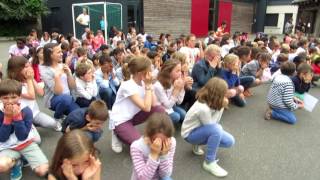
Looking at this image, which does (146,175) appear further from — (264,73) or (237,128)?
(264,73)

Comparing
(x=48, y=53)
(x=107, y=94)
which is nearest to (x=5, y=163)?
(x=48, y=53)

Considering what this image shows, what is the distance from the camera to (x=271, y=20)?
94.9 ft

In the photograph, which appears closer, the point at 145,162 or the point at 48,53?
the point at 145,162

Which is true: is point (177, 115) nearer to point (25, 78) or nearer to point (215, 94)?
point (215, 94)

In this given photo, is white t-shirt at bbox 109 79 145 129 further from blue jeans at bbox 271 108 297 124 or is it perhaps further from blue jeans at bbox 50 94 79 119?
blue jeans at bbox 271 108 297 124

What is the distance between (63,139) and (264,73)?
15.9 ft

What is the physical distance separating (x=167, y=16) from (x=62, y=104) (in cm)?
1629

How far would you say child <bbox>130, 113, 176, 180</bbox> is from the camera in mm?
2221

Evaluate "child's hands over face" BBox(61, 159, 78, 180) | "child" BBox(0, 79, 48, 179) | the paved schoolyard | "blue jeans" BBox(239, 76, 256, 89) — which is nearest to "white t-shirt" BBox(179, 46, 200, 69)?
"blue jeans" BBox(239, 76, 256, 89)

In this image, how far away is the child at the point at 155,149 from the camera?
87.4 inches

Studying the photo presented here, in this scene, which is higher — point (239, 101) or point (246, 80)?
point (246, 80)

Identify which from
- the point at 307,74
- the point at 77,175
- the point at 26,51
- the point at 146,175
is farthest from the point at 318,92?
the point at 26,51

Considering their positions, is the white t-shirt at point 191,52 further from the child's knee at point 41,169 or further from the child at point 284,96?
the child's knee at point 41,169

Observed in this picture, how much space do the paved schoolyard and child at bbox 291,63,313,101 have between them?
17.4 inches
